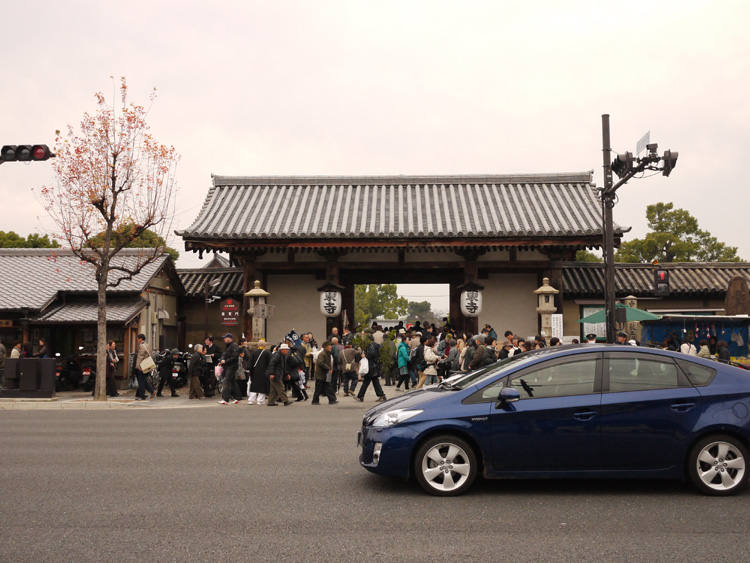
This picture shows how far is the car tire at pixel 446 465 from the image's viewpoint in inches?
264

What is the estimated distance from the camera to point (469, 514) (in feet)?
19.9

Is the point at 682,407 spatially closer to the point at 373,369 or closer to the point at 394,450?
the point at 394,450

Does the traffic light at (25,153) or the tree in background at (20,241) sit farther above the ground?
the tree in background at (20,241)

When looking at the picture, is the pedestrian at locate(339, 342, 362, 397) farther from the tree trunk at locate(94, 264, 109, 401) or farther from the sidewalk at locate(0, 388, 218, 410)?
the tree trunk at locate(94, 264, 109, 401)

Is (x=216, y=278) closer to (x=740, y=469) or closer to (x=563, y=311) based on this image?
(x=563, y=311)

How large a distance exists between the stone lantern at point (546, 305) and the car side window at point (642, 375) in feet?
47.8

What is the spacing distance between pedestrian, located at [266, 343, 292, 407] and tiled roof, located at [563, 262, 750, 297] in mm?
12084

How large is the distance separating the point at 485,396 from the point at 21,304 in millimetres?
18200

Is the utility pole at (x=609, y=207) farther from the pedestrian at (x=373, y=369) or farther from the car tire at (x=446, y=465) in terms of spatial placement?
the car tire at (x=446, y=465)

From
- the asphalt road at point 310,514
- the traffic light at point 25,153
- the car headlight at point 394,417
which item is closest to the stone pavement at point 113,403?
the traffic light at point 25,153

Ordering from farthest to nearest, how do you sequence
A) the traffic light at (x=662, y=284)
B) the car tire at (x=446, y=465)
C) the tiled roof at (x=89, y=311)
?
the traffic light at (x=662, y=284) < the tiled roof at (x=89, y=311) < the car tire at (x=446, y=465)

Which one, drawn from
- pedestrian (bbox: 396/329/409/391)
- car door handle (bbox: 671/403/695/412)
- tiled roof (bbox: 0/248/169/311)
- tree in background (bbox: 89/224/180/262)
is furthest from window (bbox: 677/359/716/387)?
tiled roof (bbox: 0/248/169/311)

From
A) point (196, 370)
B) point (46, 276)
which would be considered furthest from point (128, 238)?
point (46, 276)

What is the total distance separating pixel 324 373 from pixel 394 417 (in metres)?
9.18
